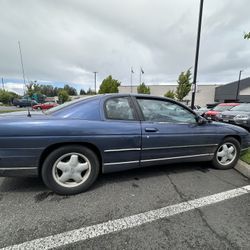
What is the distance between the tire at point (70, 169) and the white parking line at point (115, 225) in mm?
Result: 748

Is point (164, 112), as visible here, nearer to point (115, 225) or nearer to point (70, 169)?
point (70, 169)

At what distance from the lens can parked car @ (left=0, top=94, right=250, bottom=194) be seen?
87.7 inches

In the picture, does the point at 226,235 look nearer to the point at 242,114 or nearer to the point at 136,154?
the point at 136,154

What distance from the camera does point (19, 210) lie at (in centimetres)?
212

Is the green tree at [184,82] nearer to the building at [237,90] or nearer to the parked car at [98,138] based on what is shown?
the building at [237,90]

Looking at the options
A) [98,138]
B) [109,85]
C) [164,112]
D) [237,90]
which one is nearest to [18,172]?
[98,138]

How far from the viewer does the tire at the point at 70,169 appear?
7.71 ft

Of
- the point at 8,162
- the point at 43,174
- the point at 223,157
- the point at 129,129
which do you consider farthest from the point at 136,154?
the point at 223,157

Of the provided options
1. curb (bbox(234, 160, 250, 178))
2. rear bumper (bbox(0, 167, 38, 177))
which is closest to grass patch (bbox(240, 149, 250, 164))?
curb (bbox(234, 160, 250, 178))

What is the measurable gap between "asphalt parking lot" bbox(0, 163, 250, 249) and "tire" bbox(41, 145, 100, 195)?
143 millimetres

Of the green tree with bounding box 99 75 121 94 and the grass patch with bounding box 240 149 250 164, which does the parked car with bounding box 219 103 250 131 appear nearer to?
the grass patch with bounding box 240 149 250 164

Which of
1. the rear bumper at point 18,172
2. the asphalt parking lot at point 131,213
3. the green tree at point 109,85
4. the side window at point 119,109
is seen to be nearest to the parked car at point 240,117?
the asphalt parking lot at point 131,213

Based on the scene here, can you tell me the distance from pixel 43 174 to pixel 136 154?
1399mm

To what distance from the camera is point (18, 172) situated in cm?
228
